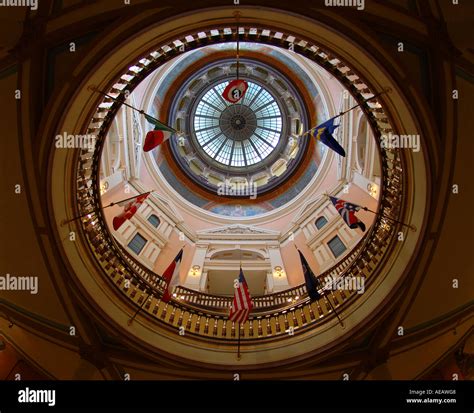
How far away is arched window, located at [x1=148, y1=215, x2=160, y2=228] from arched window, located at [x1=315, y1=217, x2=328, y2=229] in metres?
8.21

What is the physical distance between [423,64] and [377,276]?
225 inches

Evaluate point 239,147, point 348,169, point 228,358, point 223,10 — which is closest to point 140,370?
point 228,358

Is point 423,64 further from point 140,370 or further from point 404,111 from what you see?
point 140,370

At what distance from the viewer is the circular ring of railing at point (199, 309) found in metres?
11.5

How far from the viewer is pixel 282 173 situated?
26.8m
